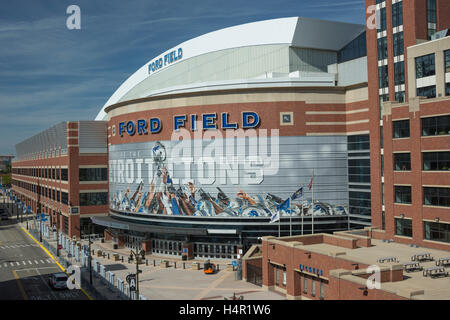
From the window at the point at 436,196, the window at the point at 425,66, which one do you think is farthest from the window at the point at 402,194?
the window at the point at 425,66

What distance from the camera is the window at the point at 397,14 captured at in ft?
168

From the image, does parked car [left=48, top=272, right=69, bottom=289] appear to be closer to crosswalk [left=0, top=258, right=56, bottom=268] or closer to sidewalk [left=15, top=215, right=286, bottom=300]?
sidewalk [left=15, top=215, right=286, bottom=300]

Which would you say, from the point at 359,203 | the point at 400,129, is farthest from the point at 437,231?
the point at 359,203

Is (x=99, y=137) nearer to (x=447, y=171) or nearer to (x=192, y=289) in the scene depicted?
(x=192, y=289)

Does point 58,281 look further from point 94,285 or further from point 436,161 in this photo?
point 436,161

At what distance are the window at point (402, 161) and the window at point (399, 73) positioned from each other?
8.99 m

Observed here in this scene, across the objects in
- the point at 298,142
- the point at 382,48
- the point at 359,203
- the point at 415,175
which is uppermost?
the point at 382,48

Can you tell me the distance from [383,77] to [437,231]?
20.0 metres

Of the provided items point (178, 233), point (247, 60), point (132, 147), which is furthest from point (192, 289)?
point (247, 60)

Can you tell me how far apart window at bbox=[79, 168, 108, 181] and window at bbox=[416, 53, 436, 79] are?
58799mm

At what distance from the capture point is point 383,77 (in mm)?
53344

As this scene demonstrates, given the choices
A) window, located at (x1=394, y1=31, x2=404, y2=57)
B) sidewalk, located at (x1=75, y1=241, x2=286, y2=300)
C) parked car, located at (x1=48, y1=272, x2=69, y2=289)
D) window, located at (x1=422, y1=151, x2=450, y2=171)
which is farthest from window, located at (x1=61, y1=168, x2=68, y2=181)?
window, located at (x1=422, y1=151, x2=450, y2=171)

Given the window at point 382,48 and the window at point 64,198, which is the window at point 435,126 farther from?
the window at point 64,198
